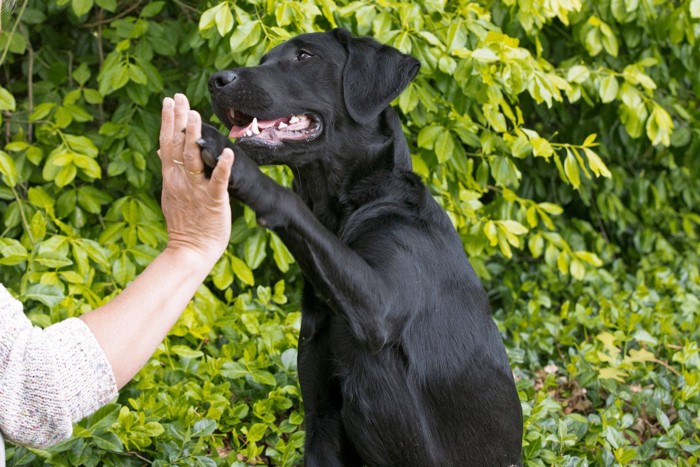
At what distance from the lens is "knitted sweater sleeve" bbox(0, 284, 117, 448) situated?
169 centimetres

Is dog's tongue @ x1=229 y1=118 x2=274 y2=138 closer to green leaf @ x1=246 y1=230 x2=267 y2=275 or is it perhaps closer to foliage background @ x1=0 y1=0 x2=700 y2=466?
foliage background @ x1=0 y1=0 x2=700 y2=466

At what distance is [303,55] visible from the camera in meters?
2.86

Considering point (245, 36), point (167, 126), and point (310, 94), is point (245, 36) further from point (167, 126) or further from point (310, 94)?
point (167, 126)

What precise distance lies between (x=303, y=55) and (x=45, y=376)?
1484 millimetres

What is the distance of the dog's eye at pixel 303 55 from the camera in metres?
2.84

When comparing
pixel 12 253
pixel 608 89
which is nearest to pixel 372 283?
pixel 12 253

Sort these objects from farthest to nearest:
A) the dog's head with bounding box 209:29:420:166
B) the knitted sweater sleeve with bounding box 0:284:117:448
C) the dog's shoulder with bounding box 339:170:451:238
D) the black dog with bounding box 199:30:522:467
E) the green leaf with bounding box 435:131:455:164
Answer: the green leaf with bounding box 435:131:455:164, the dog's head with bounding box 209:29:420:166, the dog's shoulder with bounding box 339:170:451:238, the black dog with bounding box 199:30:522:467, the knitted sweater sleeve with bounding box 0:284:117:448

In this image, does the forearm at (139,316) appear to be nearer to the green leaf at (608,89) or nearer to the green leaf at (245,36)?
the green leaf at (245,36)

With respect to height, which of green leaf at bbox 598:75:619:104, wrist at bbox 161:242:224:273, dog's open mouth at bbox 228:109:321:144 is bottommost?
green leaf at bbox 598:75:619:104

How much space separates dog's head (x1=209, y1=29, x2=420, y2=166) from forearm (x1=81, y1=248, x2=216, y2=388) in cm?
75

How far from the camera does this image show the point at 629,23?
4945mm

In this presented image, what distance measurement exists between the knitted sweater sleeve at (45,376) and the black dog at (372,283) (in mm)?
560

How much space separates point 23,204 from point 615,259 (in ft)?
12.8

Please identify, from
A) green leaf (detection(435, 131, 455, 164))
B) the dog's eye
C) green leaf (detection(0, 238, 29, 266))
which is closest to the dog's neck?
the dog's eye
